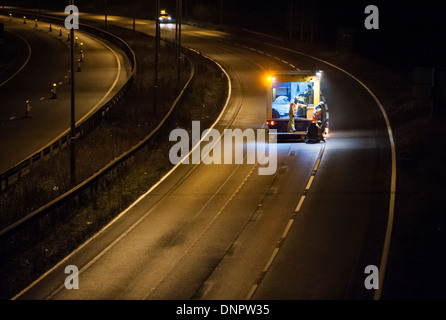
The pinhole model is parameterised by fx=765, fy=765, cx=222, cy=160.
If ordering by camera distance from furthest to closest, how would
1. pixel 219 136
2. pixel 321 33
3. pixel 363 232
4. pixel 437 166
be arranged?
pixel 321 33 < pixel 219 136 < pixel 437 166 < pixel 363 232

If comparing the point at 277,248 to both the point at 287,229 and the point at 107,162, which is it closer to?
the point at 287,229

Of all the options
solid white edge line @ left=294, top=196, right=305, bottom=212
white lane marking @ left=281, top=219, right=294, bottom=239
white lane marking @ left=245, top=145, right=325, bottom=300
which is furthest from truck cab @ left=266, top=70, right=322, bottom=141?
white lane marking @ left=281, top=219, right=294, bottom=239

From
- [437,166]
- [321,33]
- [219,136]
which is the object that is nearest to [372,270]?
[437,166]

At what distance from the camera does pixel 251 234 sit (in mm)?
20906

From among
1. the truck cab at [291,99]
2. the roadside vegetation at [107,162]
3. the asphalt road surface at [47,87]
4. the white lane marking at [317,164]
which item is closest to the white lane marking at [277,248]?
the white lane marking at [317,164]

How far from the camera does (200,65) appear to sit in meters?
58.6

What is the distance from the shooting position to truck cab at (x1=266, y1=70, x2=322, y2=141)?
3344 centimetres

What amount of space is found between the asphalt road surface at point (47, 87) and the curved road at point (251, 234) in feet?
32.1

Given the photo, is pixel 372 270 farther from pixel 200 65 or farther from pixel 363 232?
pixel 200 65

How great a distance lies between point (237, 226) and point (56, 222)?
547cm

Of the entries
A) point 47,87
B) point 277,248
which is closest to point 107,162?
point 277,248

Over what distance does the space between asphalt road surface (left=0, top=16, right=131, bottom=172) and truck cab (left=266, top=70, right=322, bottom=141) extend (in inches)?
405

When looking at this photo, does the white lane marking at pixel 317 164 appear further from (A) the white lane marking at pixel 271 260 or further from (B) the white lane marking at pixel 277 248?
(A) the white lane marking at pixel 271 260

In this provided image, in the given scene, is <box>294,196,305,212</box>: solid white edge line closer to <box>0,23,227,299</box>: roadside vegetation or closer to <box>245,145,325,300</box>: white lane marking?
<box>245,145,325,300</box>: white lane marking
